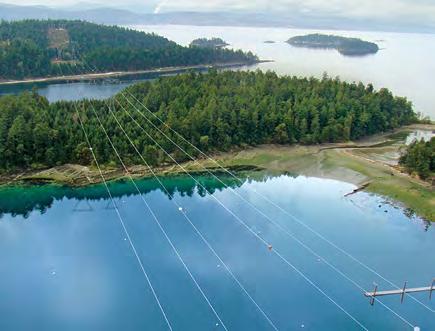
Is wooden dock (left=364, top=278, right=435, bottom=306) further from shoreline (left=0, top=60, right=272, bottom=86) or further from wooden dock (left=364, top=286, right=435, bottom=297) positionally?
Result: shoreline (left=0, top=60, right=272, bottom=86)

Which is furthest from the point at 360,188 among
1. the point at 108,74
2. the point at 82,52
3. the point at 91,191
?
the point at 82,52

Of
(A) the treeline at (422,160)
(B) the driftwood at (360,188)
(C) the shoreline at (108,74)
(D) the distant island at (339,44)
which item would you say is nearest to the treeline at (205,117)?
(A) the treeline at (422,160)

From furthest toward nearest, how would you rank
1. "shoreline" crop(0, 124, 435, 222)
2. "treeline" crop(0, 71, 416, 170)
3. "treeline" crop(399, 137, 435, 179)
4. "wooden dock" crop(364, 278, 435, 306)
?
1. "treeline" crop(0, 71, 416, 170)
2. "treeline" crop(399, 137, 435, 179)
3. "shoreline" crop(0, 124, 435, 222)
4. "wooden dock" crop(364, 278, 435, 306)

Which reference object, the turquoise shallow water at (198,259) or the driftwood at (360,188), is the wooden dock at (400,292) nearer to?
the turquoise shallow water at (198,259)

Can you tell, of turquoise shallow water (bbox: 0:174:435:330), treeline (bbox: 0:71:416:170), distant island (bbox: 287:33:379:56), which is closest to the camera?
turquoise shallow water (bbox: 0:174:435:330)

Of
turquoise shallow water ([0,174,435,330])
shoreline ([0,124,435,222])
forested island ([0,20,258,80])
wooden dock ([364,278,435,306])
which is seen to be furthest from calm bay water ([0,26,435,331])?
forested island ([0,20,258,80])

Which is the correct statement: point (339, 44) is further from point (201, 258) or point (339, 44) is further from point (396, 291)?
point (396, 291)

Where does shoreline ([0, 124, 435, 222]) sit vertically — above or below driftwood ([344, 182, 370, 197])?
above

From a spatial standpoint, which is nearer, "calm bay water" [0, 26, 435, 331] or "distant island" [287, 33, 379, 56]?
"calm bay water" [0, 26, 435, 331]
